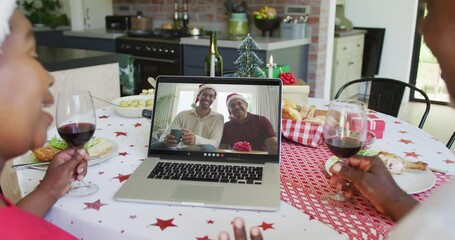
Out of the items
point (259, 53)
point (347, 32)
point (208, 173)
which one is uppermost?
point (347, 32)

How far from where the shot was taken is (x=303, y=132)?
A: 140 centimetres

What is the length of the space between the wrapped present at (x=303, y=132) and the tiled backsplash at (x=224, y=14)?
7.98ft

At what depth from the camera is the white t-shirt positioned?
1.87 ft

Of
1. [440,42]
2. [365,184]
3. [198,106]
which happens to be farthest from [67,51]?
[440,42]

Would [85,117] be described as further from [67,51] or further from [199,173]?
[67,51]

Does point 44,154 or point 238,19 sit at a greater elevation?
point 238,19

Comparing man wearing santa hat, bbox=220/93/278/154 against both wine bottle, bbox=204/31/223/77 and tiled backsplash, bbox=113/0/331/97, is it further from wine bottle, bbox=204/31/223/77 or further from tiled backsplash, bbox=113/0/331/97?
tiled backsplash, bbox=113/0/331/97

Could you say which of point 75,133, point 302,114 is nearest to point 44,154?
point 75,133

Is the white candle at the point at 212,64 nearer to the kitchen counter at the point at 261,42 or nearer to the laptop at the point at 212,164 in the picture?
the laptop at the point at 212,164

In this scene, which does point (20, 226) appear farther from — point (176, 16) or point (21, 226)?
point (176, 16)

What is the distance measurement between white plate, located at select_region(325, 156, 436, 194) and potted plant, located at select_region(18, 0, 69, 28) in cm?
450

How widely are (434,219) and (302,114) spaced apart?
3.20ft

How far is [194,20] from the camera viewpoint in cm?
442

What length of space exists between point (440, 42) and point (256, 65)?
1.02 metres
